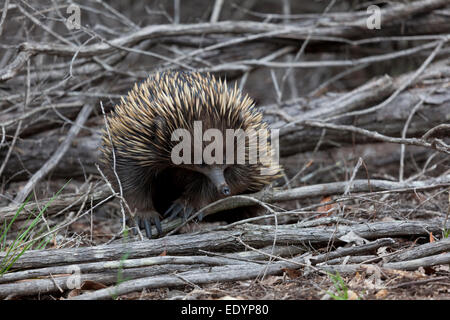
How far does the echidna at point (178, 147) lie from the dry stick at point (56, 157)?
2.75 feet

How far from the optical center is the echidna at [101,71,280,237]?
11.1 ft

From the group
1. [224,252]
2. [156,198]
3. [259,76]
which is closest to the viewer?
[224,252]

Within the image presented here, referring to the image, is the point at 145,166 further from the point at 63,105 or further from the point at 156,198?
the point at 63,105

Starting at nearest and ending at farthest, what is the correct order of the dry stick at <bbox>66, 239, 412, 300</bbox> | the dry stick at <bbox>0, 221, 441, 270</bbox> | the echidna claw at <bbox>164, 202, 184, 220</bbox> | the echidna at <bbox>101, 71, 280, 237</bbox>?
the dry stick at <bbox>66, 239, 412, 300</bbox>, the dry stick at <bbox>0, 221, 441, 270</bbox>, the echidna at <bbox>101, 71, 280, 237</bbox>, the echidna claw at <bbox>164, 202, 184, 220</bbox>

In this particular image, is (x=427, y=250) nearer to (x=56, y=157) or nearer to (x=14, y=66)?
(x=14, y=66)

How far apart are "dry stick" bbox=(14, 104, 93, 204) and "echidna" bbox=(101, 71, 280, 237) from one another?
837mm

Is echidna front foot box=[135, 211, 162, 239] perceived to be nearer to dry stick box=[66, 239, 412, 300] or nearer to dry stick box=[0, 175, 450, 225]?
dry stick box=[0, 175, 450, 225]

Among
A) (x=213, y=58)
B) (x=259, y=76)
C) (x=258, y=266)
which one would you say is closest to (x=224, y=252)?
(x=258, y=266)

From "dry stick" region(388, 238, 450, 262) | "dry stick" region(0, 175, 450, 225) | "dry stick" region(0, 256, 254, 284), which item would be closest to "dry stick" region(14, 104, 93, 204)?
"dry stick" region(0, 175, 450, 225)

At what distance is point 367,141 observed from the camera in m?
5.31

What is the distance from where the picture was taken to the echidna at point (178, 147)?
3.39 meters

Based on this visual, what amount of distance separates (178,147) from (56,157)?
1.77 m

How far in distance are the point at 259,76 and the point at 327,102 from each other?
15.2ft

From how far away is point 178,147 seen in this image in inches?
136
